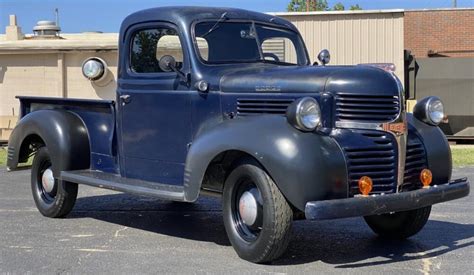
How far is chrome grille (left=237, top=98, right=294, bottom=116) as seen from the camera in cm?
570

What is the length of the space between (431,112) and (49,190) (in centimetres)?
422

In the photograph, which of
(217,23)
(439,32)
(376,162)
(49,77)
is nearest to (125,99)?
(217,23)

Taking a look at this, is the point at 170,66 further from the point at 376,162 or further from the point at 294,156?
the point at 376,162

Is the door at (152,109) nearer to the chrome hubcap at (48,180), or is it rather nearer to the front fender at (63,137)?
the front fender at (63,137)

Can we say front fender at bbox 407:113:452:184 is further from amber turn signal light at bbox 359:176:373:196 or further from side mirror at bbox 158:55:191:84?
side mirror at bbox 158:55:191:84

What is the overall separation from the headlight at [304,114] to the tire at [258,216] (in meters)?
0.47

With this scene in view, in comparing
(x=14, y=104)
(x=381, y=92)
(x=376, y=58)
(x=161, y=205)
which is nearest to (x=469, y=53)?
(x=376, y=58)

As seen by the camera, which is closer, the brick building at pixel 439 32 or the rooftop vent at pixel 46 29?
the rooftop vent at pixel 46 29

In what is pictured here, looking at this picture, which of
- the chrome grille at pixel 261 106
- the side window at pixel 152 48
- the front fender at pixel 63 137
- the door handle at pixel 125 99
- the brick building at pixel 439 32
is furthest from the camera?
the brick building at pixel 439 32

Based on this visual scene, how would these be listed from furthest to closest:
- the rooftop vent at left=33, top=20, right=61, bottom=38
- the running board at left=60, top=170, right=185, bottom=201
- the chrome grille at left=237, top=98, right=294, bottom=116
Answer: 1. the rooftop vent at left=33, top=20, right=61, bottom=38
2. the running board at left=60, top=170, right=185, bottom=201
3. the chrome grille at left=237, top=98, right=294, bottom=116

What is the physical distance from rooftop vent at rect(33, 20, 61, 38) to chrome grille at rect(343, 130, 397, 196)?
17.7 metres

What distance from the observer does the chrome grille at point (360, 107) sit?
548cm

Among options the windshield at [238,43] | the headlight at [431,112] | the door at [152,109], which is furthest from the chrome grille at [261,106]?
the headlight at [431,112]

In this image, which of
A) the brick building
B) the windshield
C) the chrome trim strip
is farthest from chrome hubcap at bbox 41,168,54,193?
the brick building
